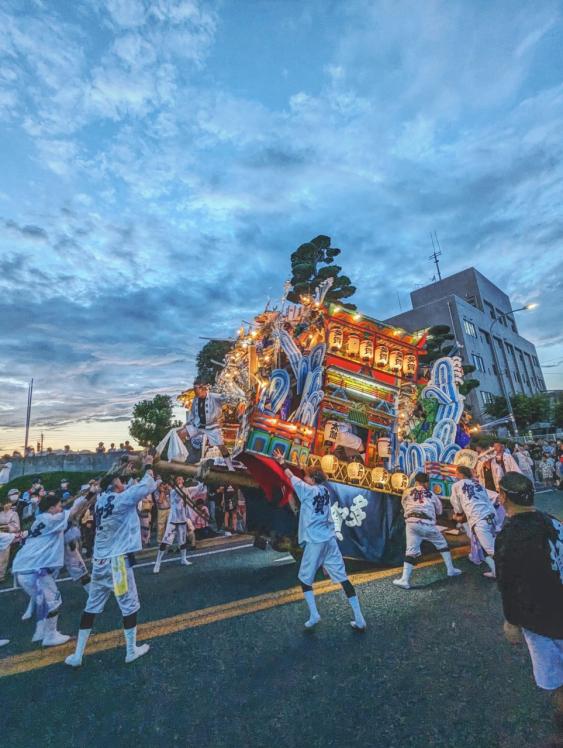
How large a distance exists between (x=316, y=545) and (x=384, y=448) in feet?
14.3

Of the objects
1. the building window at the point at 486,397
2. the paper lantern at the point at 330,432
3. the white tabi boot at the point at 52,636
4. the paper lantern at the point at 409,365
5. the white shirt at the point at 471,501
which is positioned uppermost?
the building window at the point at 486,397

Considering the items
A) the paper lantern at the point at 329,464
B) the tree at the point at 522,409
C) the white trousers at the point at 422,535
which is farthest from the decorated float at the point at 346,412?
the tree at the point at 522,409

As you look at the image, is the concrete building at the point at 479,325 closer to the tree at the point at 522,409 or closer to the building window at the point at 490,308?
the building window at the point at 490,308

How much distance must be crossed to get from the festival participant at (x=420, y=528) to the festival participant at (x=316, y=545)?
1571mm

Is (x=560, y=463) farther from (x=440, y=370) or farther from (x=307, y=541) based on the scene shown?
(x=307, y=541)

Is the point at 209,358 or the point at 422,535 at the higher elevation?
the point at 209,358

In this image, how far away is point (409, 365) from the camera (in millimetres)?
10117

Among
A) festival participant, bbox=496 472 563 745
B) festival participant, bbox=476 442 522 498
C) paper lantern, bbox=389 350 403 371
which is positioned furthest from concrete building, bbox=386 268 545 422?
festival participant, bbox=496 472 563 745

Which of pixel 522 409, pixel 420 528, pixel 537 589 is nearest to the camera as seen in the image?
pixel 537 589

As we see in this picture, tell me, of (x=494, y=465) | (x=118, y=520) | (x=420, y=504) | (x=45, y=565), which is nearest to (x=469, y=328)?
(x=494, y=465)

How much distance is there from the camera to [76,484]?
1845 cm

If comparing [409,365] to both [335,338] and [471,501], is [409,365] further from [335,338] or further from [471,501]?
[471,501]

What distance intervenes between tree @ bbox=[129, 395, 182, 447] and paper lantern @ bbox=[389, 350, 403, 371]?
28828 millimetres

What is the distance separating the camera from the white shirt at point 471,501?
21.7ft
